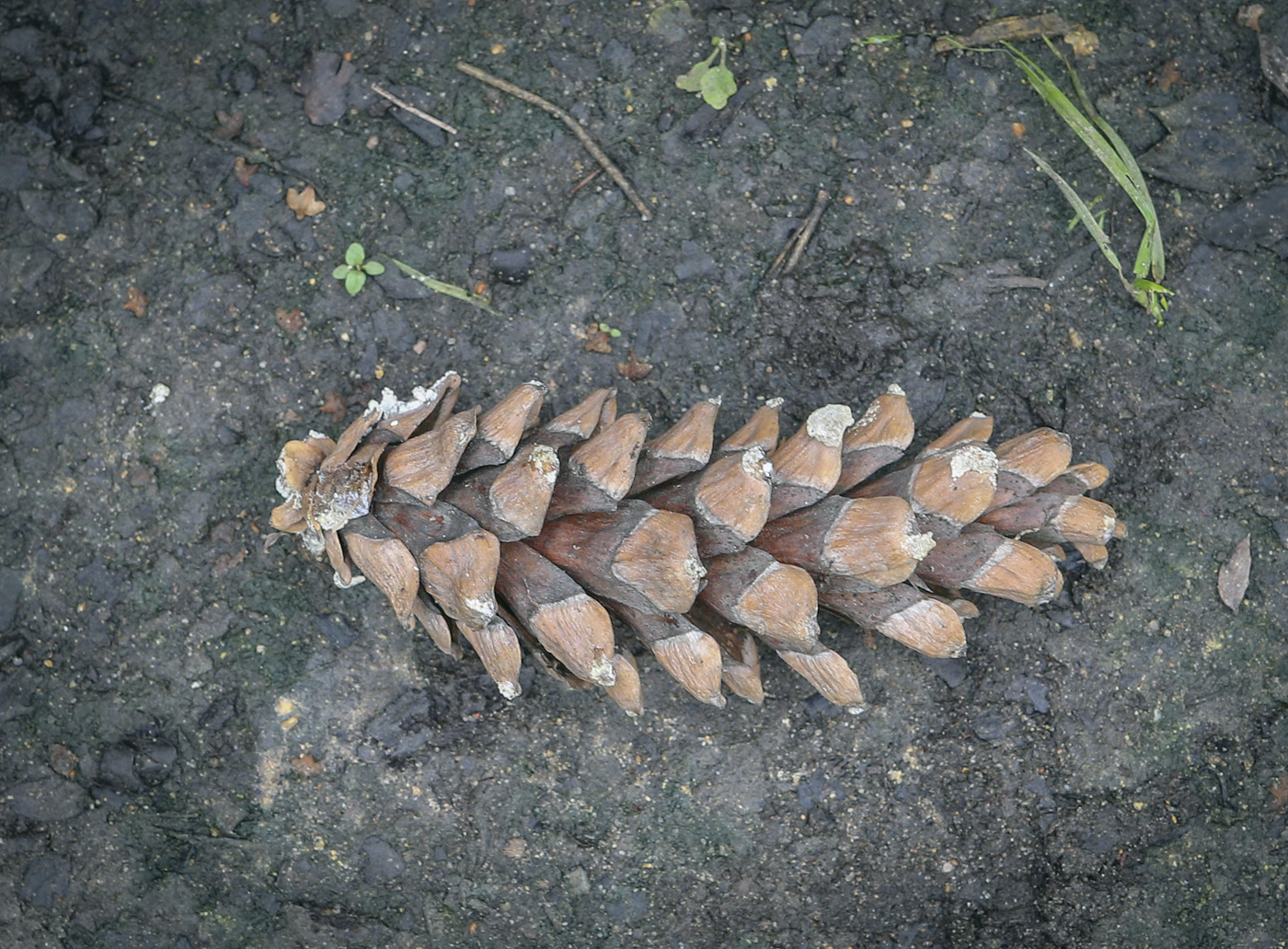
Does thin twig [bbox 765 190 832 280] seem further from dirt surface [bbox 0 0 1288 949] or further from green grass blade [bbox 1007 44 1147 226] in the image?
green grass blade [bbox 1007 44 1147 226]

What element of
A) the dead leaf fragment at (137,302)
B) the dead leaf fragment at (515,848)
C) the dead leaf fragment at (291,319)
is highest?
the dead leaf fragment at (291,319)

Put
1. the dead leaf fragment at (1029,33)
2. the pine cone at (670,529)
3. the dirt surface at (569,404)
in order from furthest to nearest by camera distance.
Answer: the dead leaf fragment at (1029,33) → the dirt surface at (569,404) → the pine cone at (670,529)

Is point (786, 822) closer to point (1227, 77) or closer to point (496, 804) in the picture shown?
point (496, 804)

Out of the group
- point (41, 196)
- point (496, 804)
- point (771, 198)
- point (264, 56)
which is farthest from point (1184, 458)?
point (41, 196)

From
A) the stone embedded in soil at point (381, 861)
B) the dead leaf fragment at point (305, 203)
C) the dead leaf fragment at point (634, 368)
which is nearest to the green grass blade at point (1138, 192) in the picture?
the dead leaf fragment at point (634, 368)

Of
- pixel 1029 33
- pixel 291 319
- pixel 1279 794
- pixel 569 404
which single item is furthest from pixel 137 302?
pixel 1279 794

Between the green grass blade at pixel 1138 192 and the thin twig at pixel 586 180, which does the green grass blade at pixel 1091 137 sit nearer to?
the green grass blade at pixel 1138 192

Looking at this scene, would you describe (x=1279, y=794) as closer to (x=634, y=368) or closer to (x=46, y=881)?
(x=634, y=368)
